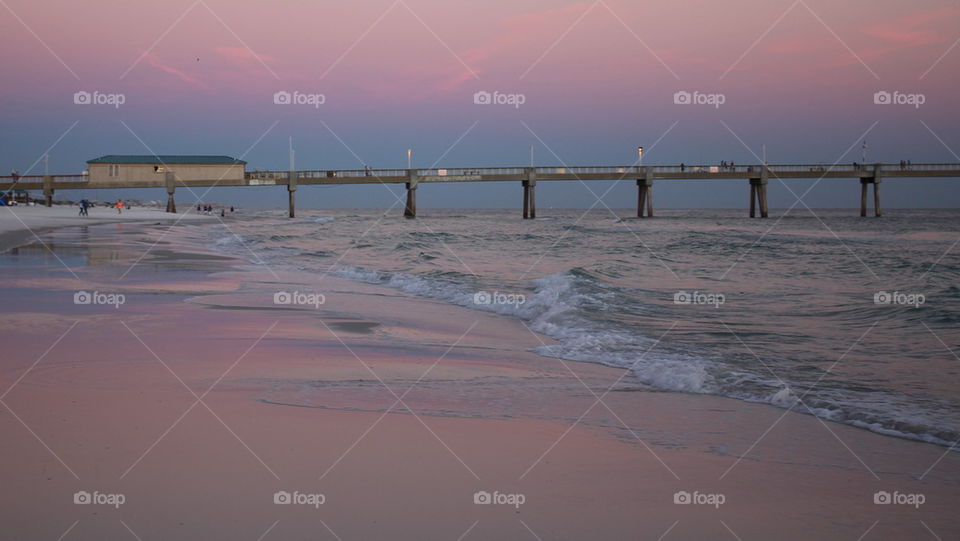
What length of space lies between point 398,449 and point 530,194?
70.6 m

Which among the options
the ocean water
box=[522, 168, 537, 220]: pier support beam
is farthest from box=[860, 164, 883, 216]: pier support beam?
the ocean water

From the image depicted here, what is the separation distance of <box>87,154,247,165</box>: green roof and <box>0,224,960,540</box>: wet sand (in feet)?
226

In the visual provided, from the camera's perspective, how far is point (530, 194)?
245 ft

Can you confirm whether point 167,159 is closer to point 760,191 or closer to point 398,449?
point 760,191

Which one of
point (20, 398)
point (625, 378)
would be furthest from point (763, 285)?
point (20, 398)

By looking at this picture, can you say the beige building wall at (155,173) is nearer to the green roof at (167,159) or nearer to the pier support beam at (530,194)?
the green roof at (167,159)

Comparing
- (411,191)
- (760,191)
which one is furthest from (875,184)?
(411,191)

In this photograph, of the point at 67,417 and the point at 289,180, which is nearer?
the point at 67,417

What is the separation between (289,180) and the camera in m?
69.8

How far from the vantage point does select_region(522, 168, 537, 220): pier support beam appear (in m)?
71.8

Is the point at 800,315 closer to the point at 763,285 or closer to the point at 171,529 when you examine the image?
the point at 763,285

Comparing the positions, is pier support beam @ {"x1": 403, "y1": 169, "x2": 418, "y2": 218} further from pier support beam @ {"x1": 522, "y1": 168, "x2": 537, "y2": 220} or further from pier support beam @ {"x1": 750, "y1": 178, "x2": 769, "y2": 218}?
pier support beam @ {"x1": 750, "y1": 178, "x2": 769, "y2": 218}

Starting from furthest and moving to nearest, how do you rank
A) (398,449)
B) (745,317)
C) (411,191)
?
(411,191)
(745,317)
(398,449)

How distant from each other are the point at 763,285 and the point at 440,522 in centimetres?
1525
